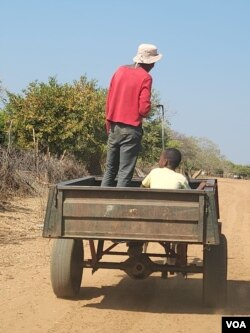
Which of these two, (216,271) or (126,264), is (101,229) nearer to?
(126,264)

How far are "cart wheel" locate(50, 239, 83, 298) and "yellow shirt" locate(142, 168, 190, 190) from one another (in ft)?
3.56

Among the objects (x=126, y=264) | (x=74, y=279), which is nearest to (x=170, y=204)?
(x=126, y=264)

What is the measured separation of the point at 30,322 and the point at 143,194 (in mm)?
1607

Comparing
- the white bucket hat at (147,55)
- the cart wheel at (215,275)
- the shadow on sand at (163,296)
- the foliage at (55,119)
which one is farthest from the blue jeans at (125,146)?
the foliage at (55,119)

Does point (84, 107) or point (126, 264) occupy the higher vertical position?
point (84, 107)

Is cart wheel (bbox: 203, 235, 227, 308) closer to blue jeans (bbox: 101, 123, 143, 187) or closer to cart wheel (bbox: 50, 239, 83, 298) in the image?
blue jeans (bbox: 101, 123, 143, 187)

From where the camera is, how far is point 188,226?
5430 mm

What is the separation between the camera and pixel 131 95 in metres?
6.25

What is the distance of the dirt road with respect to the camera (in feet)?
17.8

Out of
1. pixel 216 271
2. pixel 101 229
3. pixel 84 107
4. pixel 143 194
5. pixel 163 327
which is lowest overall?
pixel 163 327

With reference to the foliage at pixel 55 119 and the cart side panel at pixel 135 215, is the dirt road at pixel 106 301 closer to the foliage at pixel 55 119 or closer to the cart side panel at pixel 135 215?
the cart side panel at pixel 135 215

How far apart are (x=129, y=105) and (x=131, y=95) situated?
11 centimetres

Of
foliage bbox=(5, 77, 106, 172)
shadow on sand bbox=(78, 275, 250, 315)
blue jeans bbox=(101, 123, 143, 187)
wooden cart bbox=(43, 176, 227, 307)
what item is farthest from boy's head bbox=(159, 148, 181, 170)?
foliage bbox=(5, 77, 106, 172)

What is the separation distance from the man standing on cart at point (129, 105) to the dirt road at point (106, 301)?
135 centimetres
